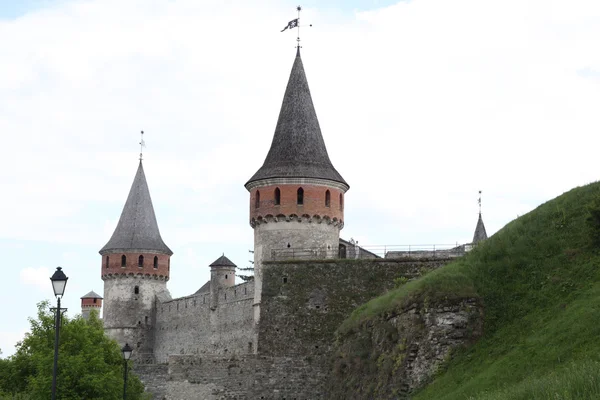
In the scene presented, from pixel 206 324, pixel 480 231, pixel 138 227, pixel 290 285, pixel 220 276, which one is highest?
pixel 138 227

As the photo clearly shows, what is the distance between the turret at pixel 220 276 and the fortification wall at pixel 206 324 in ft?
2.11

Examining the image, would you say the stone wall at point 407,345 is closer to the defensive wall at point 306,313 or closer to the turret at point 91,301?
the defensive wall at point 306,313

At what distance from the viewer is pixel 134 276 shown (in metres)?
68.6

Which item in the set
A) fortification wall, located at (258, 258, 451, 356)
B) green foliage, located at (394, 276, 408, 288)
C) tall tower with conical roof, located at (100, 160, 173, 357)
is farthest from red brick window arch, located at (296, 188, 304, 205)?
tall tower with conical roof, located at (100, 160, 173, 357)

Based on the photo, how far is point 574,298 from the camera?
23531 millimetres

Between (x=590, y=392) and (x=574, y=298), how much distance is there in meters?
8.64

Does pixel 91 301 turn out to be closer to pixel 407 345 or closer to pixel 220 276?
pixel 220 276

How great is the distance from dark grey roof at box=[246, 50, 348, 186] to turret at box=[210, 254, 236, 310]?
684 inches

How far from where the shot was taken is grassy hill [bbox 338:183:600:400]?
801 inches

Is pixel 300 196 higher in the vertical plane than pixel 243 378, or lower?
higher

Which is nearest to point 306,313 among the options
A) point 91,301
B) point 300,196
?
point 300,196

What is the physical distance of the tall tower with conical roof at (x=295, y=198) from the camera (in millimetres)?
42531

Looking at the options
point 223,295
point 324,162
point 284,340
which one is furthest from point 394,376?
point 223,295

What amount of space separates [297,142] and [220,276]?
1941cm
